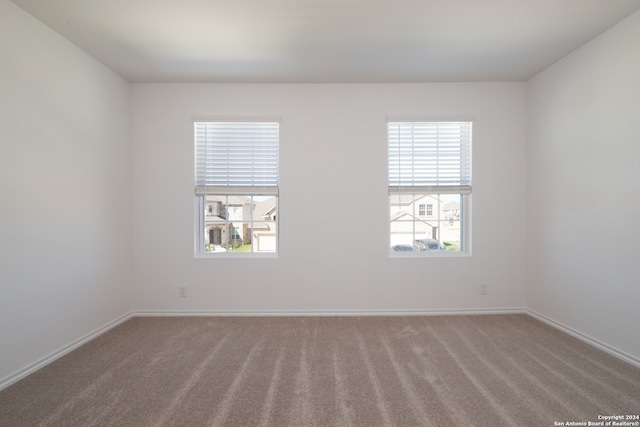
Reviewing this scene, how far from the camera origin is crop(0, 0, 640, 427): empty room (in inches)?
83.4

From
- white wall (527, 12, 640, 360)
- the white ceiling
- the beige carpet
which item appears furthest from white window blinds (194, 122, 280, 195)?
white wall (527, 12, 640, 360)

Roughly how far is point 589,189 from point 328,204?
2.48 m

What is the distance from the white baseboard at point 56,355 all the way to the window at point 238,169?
112 cm

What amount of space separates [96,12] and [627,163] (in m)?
4.29

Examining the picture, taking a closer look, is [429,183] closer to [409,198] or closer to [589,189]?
[409,198]

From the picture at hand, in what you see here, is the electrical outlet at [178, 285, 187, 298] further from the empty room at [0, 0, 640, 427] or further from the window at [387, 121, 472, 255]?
the window at [387, 121, 472, 255]

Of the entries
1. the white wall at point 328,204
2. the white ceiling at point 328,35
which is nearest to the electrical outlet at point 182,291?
the white wall at point 328,204

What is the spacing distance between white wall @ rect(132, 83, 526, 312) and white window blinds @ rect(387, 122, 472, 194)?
144mm

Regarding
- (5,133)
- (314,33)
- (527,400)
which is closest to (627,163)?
(527,400)

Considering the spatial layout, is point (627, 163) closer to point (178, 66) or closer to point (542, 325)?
point (542, 325)

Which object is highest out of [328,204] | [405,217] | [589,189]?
[589,189]

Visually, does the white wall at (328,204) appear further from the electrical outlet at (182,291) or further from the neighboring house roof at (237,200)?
the neighboring house roof at (237,200)

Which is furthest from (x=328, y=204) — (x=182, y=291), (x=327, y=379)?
(x=182, y=291)

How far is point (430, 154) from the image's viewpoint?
361 centimetres
